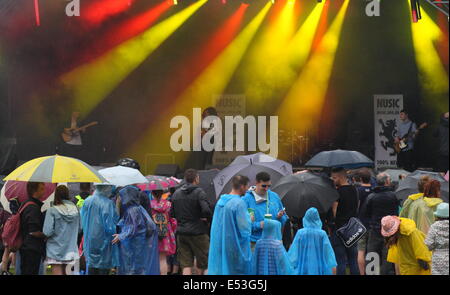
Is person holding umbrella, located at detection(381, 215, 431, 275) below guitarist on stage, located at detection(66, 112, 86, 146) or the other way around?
below

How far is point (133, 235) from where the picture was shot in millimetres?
8523

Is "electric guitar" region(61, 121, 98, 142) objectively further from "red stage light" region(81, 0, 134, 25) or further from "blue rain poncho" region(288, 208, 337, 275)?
"blue rain poncho" region(288, 208, 337, 275)

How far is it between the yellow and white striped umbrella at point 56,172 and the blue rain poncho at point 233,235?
1357 millimetres

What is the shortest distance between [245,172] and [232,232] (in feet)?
8.35

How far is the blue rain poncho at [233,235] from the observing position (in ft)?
24.7

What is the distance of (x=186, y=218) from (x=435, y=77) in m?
8.58

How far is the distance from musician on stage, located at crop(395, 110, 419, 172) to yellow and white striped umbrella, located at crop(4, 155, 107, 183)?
845 centimetres

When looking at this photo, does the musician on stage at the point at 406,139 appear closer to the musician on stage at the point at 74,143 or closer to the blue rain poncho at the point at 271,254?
the musician on stage at the point at 74,143

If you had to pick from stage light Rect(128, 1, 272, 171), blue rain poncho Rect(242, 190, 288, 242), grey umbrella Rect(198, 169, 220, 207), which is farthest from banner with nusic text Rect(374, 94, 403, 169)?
blue rain poncho Rect(242, 190, 288, 242)

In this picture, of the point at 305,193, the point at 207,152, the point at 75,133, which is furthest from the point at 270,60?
the point at 305,193

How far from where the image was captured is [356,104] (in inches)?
649

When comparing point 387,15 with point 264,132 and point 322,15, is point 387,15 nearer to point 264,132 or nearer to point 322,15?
point 322,15

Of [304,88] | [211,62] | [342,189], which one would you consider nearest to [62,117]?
[211,62]

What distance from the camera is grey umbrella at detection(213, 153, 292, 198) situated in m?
9.98
